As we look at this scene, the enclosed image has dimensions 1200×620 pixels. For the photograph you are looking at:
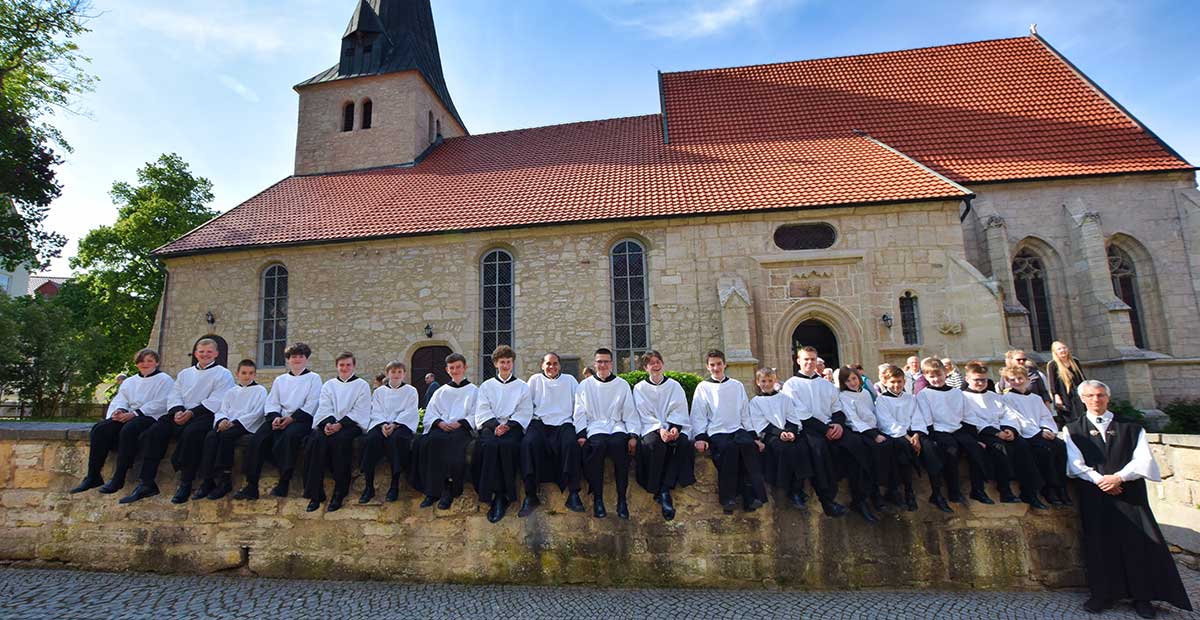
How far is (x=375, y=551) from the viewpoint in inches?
194

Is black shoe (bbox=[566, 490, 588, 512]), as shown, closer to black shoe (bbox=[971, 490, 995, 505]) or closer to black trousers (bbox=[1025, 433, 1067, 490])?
black shoe (bbox=[971, 490, 995, 505])

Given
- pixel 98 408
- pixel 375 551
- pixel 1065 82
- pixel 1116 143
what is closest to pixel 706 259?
pixel 375 551

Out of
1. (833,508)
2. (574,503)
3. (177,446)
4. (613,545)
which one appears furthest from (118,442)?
(833,508)

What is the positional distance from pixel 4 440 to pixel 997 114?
A: 2008 centimetres

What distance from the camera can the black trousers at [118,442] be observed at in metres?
5.16

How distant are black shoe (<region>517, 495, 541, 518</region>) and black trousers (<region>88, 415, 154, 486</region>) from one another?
358 cm

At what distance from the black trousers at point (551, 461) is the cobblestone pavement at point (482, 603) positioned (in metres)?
0.85

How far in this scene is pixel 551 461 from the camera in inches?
193

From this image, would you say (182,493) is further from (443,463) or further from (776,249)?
(776,249)

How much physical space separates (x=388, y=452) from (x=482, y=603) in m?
1.55

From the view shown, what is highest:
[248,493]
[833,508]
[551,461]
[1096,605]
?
[551,461]

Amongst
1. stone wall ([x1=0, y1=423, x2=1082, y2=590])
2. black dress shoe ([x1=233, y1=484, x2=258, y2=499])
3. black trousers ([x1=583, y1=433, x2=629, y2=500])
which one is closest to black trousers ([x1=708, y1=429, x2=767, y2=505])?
stone wall ([x1=0, y1=423, x2=1082, y2=590])

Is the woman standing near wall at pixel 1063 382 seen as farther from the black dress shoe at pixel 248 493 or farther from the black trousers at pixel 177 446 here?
the black trousers at pixel 177 446

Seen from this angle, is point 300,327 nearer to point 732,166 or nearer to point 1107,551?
point 732,166
